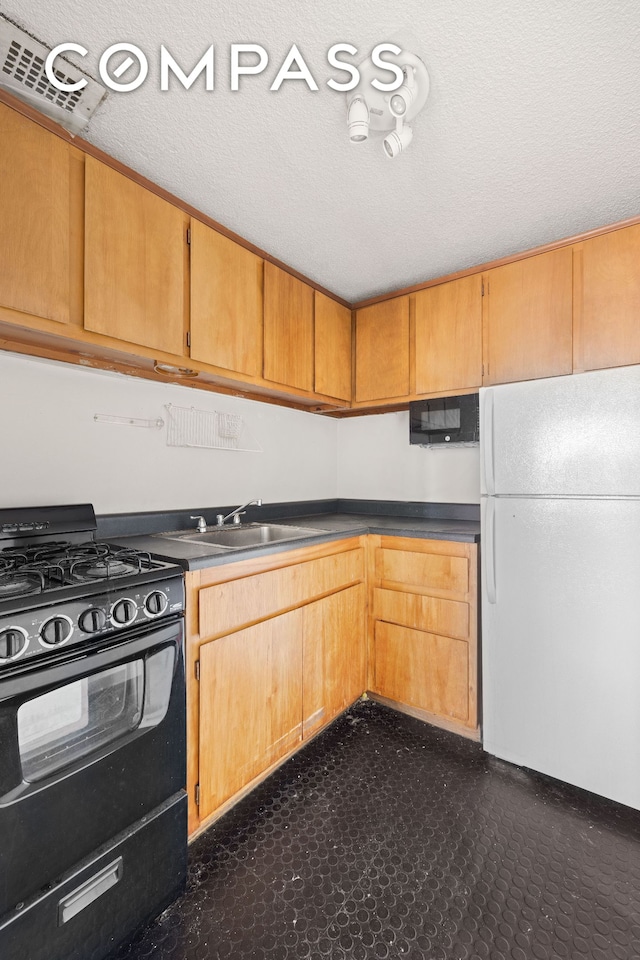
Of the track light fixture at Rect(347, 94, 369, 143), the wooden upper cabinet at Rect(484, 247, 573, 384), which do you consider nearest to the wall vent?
the track light fixture at Rect(347, 94, 369, 143)

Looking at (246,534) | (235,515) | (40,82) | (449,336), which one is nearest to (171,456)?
(235,515)

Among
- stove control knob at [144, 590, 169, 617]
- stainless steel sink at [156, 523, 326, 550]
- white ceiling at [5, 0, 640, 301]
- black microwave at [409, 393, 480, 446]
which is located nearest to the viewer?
white ceiling at [5, 0, 640, 301]

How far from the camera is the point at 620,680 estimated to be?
5.61 feet

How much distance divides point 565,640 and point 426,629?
0.63 metres

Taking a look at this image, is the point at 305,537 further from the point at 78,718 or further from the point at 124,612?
the point at 78,718

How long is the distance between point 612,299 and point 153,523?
234 cm

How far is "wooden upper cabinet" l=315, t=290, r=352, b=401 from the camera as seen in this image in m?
2.60

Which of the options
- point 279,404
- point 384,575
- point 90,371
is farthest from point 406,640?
point 90,371

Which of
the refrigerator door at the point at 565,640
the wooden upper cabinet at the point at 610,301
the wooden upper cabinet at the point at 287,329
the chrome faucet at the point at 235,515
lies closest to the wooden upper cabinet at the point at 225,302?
the wooden upper cabinet at the point at 287,329

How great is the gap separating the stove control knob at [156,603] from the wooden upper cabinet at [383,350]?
1.83 meters

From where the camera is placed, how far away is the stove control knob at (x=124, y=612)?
1.20 meters

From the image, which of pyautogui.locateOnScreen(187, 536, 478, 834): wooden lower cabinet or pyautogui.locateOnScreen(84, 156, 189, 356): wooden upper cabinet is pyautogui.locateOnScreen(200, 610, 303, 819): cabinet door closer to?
pyautogui.locateOnScreen(187, 536, 478, 834): wooden lower cabinet

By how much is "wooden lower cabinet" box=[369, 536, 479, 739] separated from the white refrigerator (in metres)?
0.11

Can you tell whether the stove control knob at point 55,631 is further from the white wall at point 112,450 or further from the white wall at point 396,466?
the white wall at point 396,466
